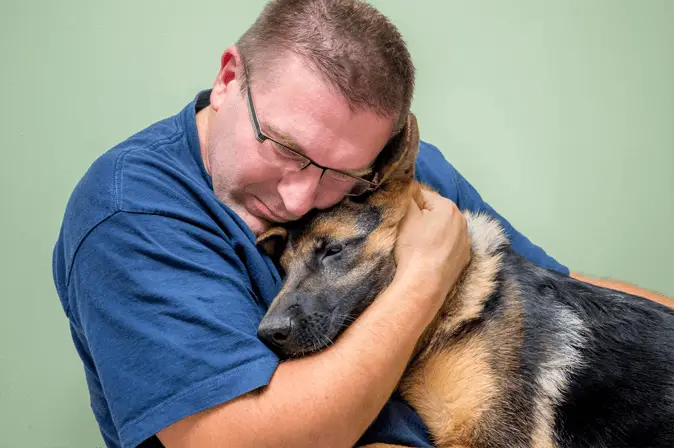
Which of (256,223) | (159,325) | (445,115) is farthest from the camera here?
(445,115)

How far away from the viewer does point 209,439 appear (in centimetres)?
130

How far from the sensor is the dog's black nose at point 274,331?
4.94 ft

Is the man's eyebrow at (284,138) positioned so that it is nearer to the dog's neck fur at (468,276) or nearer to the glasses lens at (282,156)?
the glasses lens at (282,156)

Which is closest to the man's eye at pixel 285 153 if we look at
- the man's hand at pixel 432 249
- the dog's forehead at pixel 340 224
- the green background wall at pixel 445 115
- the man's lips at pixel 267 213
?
the man's lips at pixel 267 213

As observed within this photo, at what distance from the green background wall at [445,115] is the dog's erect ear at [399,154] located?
1.19 meters

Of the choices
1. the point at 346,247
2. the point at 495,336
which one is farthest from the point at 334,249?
the point at 495,336

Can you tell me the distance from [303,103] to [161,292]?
0.62 metres

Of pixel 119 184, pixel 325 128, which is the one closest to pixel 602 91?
pixel 325 128

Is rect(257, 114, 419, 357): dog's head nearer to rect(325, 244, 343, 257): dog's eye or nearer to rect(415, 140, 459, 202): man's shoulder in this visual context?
rect(325, 244, 343, 257): dog's eye

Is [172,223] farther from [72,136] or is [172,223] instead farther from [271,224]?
[72,136]

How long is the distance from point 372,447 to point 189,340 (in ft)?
2.20

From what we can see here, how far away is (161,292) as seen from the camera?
1390mm

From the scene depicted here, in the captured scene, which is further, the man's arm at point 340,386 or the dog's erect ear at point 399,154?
the dog's erect ear at point 399,154

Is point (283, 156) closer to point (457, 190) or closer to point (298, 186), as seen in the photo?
point (298, 186)
